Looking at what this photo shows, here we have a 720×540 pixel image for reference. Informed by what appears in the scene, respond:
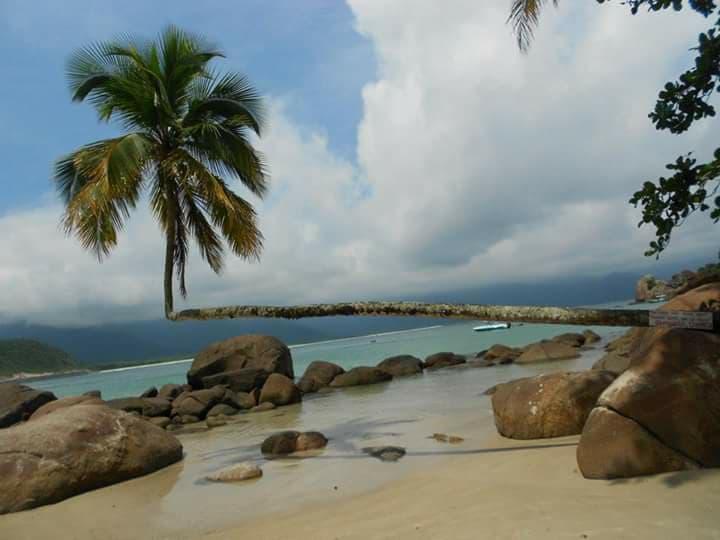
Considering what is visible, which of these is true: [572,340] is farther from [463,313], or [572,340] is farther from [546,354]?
[463,313]

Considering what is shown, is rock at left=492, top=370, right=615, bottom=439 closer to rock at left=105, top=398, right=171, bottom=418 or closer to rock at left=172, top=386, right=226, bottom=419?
rock at left=172, top=386, right=226, bottom=419

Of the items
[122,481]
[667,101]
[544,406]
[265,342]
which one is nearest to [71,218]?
[122,481]

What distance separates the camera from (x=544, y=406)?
754cm

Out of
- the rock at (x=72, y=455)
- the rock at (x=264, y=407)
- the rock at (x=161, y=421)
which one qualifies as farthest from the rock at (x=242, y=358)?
the rock at (x=72, y=455)

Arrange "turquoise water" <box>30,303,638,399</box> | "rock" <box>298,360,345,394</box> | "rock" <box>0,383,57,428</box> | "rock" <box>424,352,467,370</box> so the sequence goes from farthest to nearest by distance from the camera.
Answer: "turquoise water" <box>30,303,638,399</box> → "rock" <box>424,352,467,370</box> → "rock" <box>298,360,345,394</box> → "rock" <box>0,383,57,428</box>

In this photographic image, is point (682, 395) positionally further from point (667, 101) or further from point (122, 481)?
point (122, 481)

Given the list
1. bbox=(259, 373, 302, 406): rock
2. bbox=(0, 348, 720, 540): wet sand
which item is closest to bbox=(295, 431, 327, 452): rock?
bbox=(0, 348, 720, 540): wet sand

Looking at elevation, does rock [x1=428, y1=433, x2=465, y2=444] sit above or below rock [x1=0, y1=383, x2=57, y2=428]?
above

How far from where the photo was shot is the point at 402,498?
568 centimetres

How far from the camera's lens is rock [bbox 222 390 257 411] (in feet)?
58.6

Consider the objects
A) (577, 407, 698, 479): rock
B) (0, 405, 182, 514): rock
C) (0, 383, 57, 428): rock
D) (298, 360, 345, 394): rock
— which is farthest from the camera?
(298, 360, 345, 394): rock

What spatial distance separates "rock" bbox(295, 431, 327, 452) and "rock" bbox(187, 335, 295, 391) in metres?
11.6

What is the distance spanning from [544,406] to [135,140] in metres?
8.11

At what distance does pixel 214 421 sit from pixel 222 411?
5.44 ft
